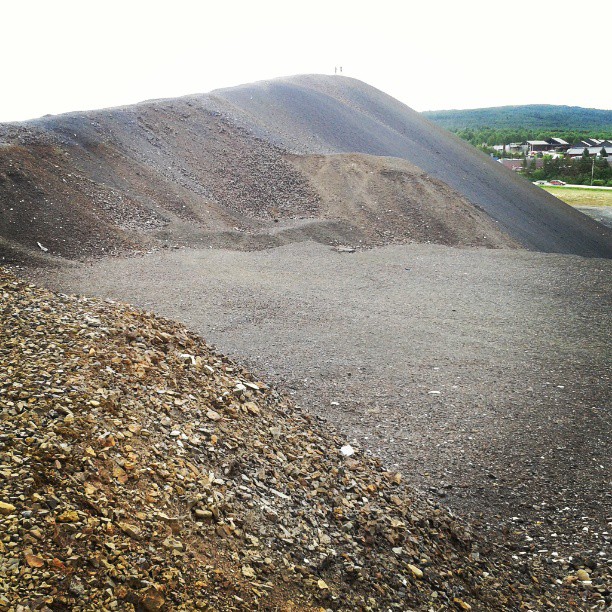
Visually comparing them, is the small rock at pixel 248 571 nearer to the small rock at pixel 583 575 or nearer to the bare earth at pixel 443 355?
the bare earth at pixel 443 355

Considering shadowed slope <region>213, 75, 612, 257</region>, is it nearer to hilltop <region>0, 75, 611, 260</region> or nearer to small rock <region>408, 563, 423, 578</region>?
hilltop <region>0, 75, 611, 260</region>

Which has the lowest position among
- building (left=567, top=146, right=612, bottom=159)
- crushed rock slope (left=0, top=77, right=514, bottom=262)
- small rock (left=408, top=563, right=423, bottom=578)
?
small rock (left=408, top=563, right=423, bottom=578)

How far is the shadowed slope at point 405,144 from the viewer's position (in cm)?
1812

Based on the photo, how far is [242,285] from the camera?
28.9 ft

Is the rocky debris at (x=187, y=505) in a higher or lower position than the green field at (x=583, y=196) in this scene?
lower

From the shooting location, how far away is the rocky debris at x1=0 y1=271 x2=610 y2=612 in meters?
2.57

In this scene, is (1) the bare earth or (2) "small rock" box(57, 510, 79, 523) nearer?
(2) "small rock" box(57, 510, 79, 523)

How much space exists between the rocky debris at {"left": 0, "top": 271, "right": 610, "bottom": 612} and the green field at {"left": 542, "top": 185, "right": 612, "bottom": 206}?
92.5 feet

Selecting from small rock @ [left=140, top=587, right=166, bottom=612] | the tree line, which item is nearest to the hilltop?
small rock @ [left=140, top=587, right=166, bottom=612]

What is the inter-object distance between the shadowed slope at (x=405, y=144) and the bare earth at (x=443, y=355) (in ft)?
22.7

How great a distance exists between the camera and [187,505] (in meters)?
3.15

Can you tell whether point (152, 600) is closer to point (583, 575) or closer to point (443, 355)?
point (583, 575)

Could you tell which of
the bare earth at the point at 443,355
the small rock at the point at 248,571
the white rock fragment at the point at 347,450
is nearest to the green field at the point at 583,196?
the bare earth at the point at 443,355

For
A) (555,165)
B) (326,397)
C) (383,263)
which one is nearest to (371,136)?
(383,263)
